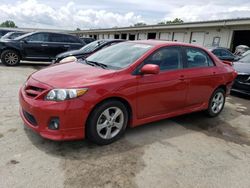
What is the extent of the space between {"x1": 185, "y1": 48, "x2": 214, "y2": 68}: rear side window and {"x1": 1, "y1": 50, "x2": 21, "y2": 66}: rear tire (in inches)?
341

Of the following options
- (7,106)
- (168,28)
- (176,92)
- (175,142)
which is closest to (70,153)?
(175,142)

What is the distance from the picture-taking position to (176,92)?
4.35m

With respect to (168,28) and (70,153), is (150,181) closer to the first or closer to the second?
(70,153)

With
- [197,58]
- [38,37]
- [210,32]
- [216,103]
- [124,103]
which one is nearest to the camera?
[124,103]

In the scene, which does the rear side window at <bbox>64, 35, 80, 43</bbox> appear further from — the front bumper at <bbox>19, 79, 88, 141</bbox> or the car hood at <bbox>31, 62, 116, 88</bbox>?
the front bumper at <bbox>19, 79, 88, 141</bbox>

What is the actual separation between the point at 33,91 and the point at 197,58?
3.07 m

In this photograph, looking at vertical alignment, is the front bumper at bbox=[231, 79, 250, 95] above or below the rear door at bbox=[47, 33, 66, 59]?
below

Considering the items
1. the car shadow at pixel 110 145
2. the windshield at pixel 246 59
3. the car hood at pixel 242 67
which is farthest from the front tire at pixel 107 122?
the windshield at pixel 246 59

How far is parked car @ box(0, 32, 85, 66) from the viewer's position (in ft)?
35.2

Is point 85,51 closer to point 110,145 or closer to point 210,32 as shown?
point 110,145

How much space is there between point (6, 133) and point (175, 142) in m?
2.61

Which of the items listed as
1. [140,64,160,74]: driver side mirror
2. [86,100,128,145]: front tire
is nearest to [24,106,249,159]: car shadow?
[86,100,128,145]: front tire

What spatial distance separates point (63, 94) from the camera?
10.4 ft

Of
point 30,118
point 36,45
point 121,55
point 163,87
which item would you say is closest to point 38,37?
point 36,45
